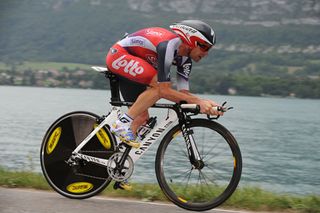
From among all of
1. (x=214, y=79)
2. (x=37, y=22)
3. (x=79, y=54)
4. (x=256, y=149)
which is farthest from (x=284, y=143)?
(x=37, y=22)

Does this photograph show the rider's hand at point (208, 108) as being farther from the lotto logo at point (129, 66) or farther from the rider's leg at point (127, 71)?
the lotto logo at point (129, 66)

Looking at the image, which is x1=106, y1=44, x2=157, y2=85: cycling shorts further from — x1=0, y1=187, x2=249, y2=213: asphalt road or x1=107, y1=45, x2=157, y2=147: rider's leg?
x1=0, y1=187, x2=249, y2=213: asphalt road

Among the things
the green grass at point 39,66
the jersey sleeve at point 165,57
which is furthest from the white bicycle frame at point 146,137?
the green grass at point 39,66

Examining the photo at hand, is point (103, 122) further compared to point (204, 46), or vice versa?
point (103, 122)

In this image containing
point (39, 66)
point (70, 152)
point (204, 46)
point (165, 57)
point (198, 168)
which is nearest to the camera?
point (165, 57)

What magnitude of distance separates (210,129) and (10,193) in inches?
80.6

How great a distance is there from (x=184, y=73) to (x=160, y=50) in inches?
18.3

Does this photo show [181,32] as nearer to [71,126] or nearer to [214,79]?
[71,126]

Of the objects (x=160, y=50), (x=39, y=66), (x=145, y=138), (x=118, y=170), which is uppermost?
(x=39, y=66)

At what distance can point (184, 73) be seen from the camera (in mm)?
5324

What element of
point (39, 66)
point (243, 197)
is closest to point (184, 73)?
point (243, 197)

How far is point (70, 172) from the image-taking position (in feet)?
18.7

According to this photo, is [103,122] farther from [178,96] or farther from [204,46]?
[204,46]

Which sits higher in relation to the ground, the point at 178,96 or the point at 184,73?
the point at 184,73
